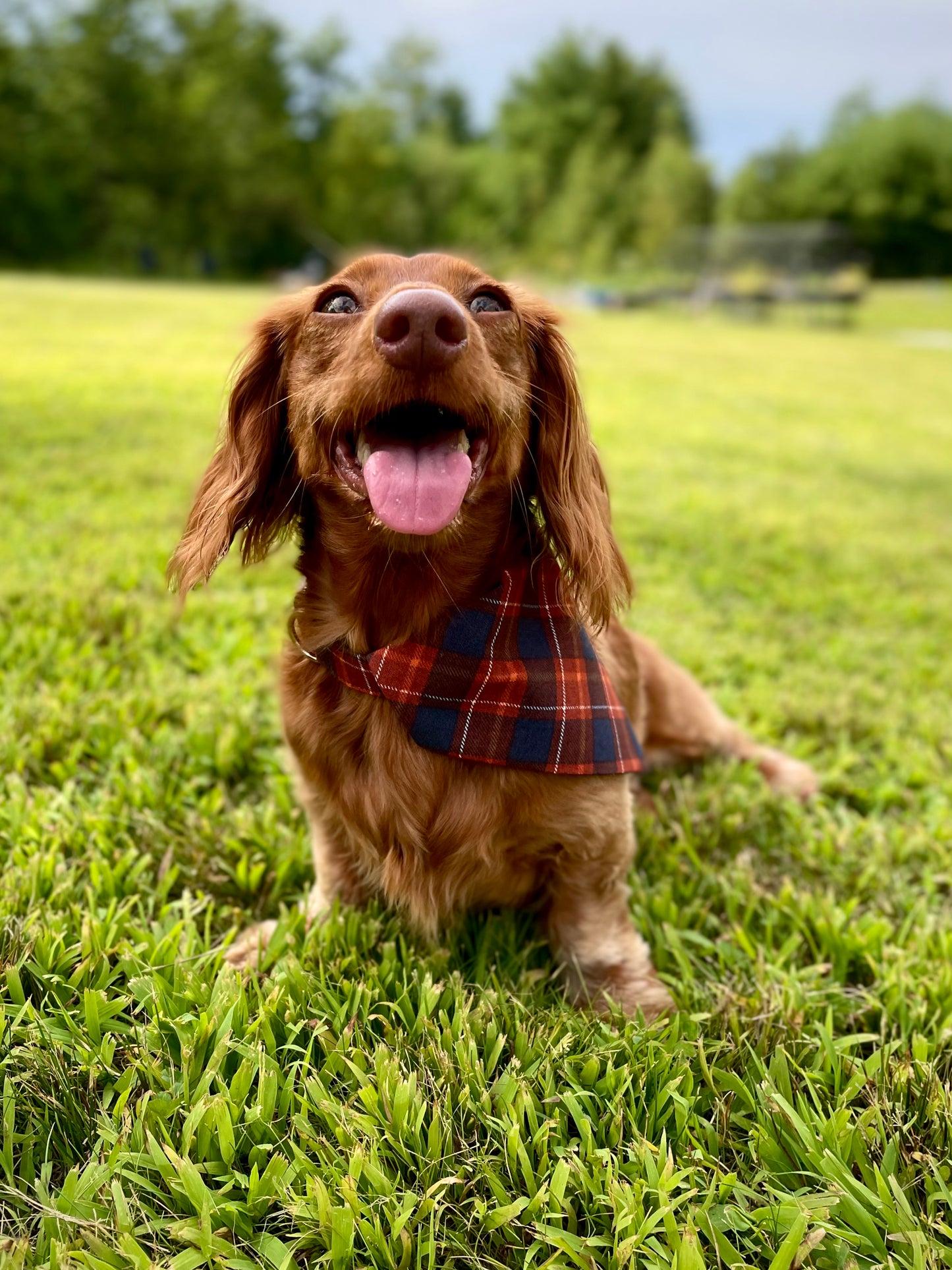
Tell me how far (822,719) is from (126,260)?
145 ft

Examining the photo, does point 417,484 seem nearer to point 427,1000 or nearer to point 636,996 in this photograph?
point 427,1000

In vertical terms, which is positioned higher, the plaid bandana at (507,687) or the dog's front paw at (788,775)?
the plaid bandana at (507,687)

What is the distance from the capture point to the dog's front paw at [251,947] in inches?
74.7

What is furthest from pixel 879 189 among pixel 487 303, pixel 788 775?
pixel 487 303

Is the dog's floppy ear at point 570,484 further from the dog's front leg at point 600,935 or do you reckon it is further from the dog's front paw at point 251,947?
the dog's front paw at point 251,947

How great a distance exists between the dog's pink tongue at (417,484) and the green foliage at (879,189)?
2248 inches

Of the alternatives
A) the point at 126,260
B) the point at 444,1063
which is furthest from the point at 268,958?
the point at 126,260

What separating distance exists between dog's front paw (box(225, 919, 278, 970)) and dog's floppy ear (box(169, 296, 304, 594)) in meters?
0.76

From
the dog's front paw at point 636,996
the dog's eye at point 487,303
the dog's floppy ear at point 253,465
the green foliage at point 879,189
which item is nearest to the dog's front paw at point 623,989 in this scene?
the dog's front paw at point 636,996

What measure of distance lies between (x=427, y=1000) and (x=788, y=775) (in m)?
1.55

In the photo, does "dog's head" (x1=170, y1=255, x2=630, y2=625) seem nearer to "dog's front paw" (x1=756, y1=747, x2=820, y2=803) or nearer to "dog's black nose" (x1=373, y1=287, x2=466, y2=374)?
"dog's black nose" (x1=373, y1=287, x2=466, y2=374)

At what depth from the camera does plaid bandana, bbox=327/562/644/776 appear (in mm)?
1847

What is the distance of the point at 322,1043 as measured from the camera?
5.43 ft

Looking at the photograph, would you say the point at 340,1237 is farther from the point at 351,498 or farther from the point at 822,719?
the point at 822,719
